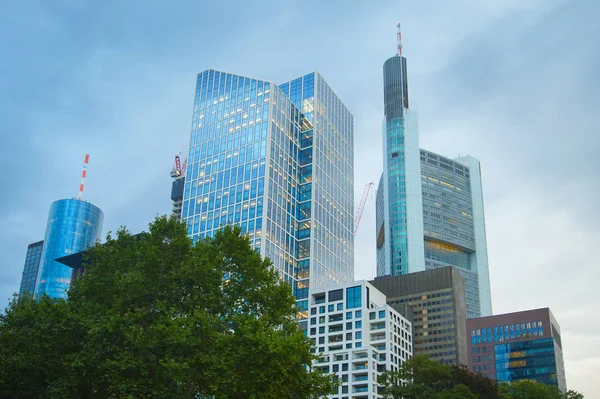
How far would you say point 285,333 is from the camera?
48.1 m

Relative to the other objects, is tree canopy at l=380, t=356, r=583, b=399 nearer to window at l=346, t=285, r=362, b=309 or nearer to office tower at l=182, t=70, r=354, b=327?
window at l=346, t=285, r=362, b=309

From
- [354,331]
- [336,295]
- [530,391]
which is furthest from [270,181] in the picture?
[530,391]

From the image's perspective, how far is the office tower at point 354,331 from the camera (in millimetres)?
147750

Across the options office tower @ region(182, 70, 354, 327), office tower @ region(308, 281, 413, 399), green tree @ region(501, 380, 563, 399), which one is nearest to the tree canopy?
green tree @ region(501, 380, 563, 399)

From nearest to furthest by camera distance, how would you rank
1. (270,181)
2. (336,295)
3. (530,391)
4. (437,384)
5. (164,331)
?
(164,331)
(437,384)
(530,391)
(336,295)
(270,181)

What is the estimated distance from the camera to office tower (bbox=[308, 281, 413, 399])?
147750mm

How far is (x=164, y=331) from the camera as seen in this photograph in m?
42.2

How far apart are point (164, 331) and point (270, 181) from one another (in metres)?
129

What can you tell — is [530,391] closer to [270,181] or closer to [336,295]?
[336,295]

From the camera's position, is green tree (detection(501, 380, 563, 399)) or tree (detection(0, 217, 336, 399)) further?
green tree (detection(501, 380, 563, 399))

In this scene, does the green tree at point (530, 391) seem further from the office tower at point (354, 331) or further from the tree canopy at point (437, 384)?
the office tower at point (354, 331)

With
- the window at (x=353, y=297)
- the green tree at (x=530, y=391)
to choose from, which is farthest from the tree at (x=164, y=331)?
the window at (x=353, y=297)

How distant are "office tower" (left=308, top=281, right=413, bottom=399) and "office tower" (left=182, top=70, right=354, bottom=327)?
6.98m

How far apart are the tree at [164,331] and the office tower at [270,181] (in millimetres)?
108221
